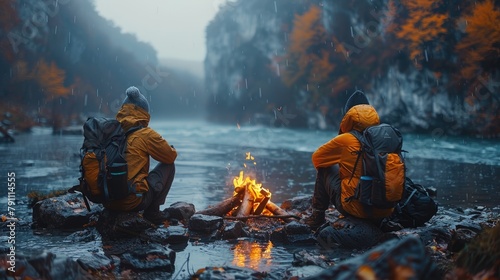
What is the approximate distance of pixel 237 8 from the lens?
72125 mm

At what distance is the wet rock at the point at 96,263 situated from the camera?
3841 millimetres

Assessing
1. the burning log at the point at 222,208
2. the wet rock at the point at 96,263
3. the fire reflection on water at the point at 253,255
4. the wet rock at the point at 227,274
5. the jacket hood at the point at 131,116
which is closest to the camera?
the wet rock at the point at 227,274

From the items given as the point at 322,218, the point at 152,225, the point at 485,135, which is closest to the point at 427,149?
the point at 485,135

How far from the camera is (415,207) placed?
16.7ft

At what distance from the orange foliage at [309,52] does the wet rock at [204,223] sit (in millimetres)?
39615

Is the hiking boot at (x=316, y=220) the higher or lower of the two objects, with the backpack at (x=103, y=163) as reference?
lower

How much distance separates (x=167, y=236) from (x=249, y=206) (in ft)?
4.76

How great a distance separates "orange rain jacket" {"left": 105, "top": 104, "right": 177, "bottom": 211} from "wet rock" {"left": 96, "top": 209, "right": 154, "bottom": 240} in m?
0.12

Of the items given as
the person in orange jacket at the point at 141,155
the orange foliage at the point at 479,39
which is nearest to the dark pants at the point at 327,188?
the person in orange jacket at the point at 141,155

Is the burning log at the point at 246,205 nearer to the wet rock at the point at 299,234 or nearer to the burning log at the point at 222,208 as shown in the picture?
the burning log at the point at 222,208

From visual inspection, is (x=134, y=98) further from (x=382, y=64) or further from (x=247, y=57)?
(x=247, y=57)

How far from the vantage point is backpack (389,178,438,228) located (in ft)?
16.5

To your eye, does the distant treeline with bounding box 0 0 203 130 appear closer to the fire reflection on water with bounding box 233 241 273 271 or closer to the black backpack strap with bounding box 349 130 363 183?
the fire reflection on water with bounding box 233 241 273 271

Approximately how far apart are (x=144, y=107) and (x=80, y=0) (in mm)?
84389
